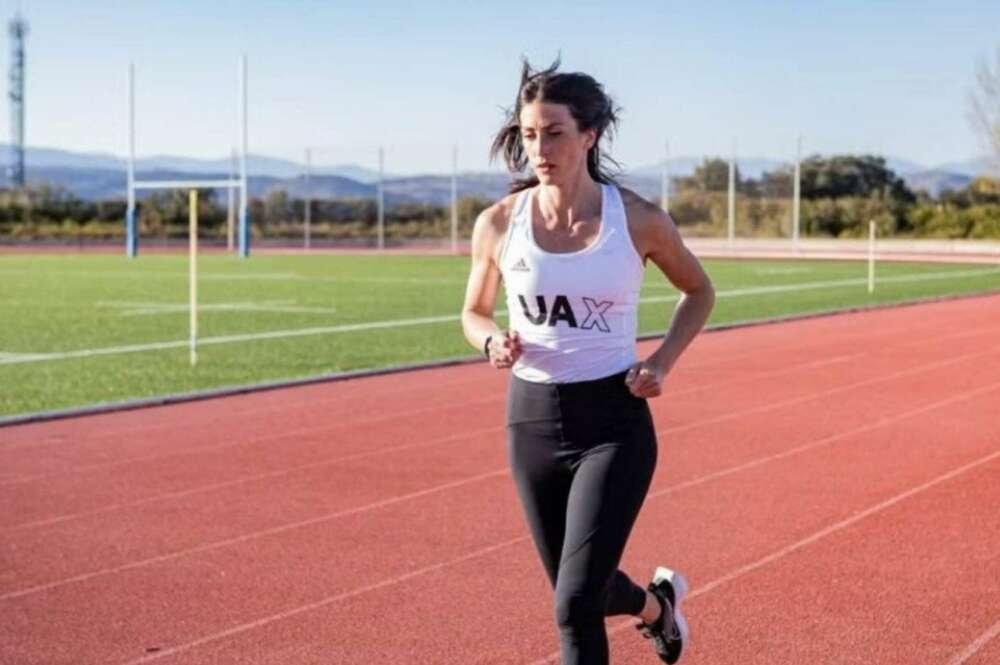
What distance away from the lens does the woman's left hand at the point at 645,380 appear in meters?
4.65

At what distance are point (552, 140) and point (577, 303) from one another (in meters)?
0.46

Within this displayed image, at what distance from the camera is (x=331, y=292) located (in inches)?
1261

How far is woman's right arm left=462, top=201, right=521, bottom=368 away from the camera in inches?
195

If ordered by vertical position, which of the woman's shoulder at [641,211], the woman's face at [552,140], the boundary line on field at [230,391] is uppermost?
the woman's face at [552,140]

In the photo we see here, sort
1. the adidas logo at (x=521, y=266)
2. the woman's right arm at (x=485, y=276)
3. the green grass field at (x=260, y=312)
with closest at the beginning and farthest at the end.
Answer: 1. the adidas logo at (x=521, y=266)
2. the woman's right arm at (x=485, y=276)
3. the green grass field at (x=260, y=312)

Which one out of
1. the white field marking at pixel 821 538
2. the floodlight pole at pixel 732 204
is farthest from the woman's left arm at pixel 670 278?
the floodlight pole at pixel 732 204

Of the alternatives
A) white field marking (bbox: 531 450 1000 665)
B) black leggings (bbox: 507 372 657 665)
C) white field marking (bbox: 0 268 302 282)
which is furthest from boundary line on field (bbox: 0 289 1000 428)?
white field marking (bbox: 0 268 302 282)

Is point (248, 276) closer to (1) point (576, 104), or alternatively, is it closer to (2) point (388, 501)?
(2) point (388, 501)

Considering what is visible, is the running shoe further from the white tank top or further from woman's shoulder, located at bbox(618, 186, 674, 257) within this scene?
woman's shoulder, located at bbox(618, 186, 674, 257)

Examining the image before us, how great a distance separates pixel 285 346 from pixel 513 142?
14.6m

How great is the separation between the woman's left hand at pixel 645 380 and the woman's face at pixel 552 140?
1.90ft

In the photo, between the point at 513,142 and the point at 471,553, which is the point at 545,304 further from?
the point at 471,553

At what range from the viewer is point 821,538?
829 cm

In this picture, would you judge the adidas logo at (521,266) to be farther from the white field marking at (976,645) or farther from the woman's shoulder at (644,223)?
the white field marking at (976,645)
